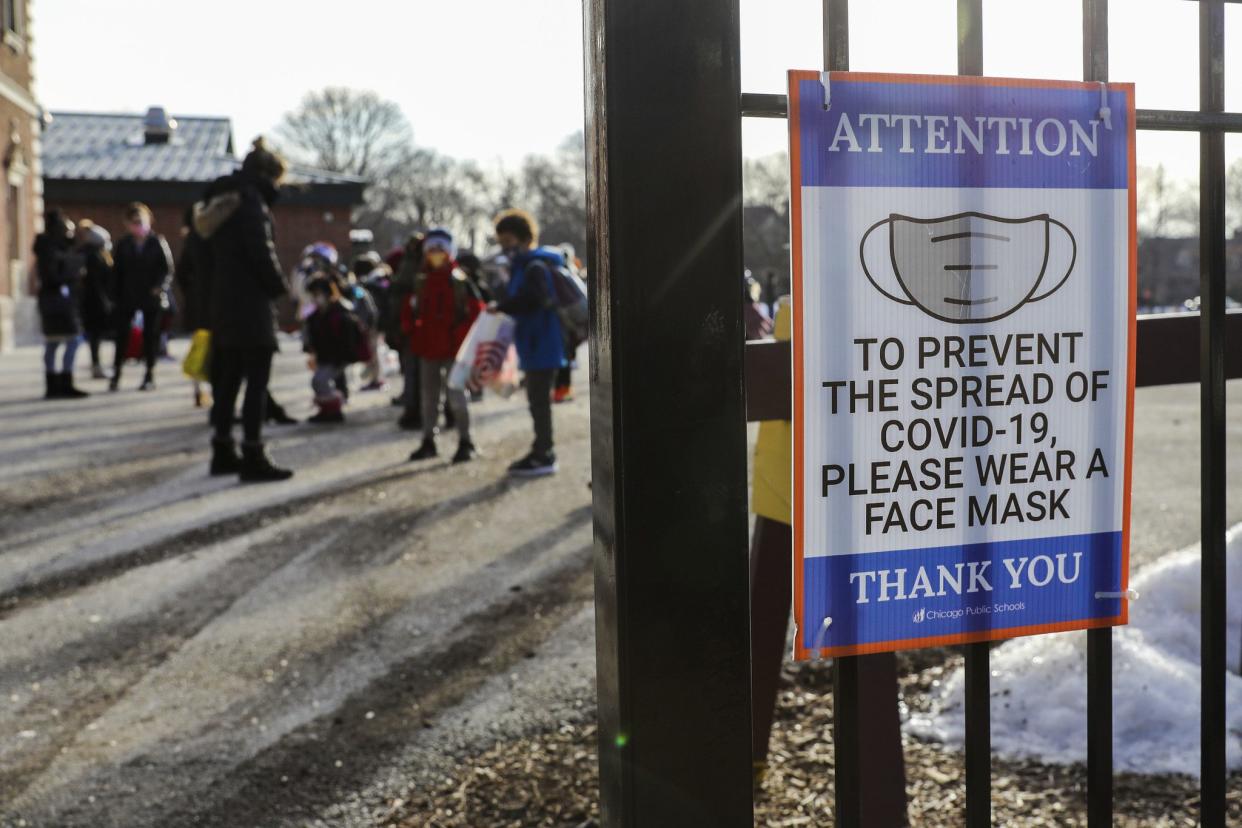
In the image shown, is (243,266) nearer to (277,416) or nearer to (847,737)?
(277,416)

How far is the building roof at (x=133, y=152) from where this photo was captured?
38.2 m

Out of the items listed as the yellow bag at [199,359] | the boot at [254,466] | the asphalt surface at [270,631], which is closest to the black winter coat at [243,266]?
the boot at [254,466]

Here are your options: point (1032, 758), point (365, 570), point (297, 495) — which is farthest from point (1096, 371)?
point (297, 495)

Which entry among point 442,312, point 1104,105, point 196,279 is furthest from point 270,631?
point 196,279

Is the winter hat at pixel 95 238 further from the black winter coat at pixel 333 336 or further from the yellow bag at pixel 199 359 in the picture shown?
the yellow bag at pixel 199 359

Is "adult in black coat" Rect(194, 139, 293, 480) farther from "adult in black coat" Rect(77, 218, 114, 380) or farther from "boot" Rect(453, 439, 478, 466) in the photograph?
"adult in black coat" Rect(77, 218, 114, 380)

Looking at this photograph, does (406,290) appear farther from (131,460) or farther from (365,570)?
(365,570)

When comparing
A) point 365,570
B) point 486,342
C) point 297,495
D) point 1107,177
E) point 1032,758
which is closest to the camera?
point 1107,177

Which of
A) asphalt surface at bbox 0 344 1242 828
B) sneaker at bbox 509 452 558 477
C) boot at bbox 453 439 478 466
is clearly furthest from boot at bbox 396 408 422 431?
sneaker at bbox 509 452 558 477

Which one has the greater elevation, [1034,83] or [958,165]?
[1034,83]

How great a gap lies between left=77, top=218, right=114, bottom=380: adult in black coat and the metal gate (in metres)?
13.6

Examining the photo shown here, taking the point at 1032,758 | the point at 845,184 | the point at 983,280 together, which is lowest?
the point at 1032,758

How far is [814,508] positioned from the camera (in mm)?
1531

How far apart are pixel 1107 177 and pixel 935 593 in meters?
0.59
